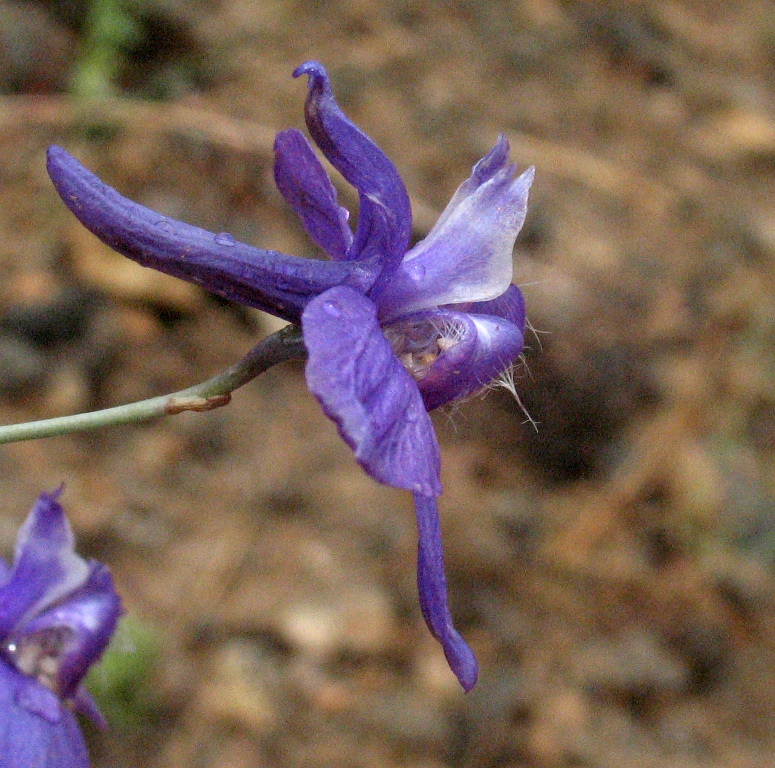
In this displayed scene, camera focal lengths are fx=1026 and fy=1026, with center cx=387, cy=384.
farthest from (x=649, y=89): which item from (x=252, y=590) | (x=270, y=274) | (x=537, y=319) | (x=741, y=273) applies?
(x=270, y=274)

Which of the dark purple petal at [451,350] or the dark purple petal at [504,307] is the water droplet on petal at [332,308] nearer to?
the dark purple petal at [451,350]

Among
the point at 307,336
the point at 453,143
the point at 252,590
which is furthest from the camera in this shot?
the point at 453,143

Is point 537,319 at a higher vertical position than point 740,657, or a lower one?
higher

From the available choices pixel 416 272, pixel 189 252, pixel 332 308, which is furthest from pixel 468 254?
pixel 189 252

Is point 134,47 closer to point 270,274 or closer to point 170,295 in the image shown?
point 170,295

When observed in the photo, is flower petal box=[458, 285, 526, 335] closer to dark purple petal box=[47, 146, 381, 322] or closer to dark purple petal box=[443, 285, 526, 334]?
dark purple petal box=[443, 285, 526, 334]

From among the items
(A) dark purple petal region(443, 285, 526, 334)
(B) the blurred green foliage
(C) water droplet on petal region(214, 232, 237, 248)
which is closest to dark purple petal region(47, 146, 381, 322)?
(C) water droplet on petal region(214, 232, 237, 248)

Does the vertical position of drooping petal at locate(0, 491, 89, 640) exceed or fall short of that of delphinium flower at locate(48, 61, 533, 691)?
it falls short

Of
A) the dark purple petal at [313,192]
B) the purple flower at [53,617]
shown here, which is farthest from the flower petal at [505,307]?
the purple flower at [53,617]
